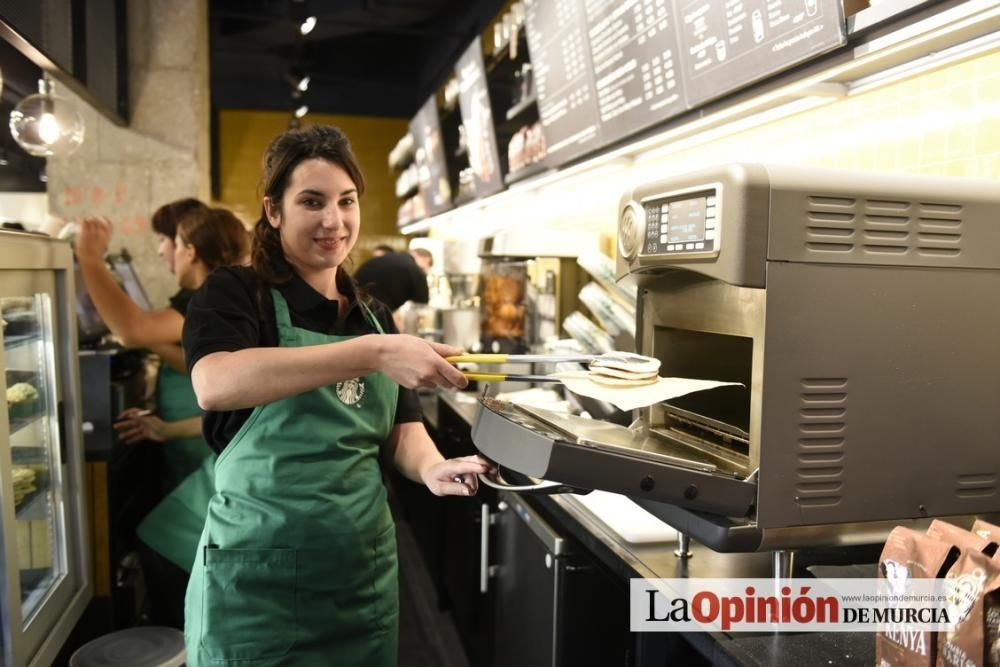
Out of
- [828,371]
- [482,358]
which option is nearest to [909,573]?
[828,371]

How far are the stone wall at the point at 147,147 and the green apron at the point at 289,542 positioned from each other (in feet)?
10.4

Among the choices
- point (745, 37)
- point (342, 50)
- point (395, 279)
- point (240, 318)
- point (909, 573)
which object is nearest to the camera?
point (909, 573)

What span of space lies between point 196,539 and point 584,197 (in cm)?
228

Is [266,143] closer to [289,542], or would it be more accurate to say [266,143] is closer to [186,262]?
[186,262]

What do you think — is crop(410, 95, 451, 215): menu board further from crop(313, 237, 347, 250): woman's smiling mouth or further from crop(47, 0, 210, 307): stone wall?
crop(313, 237, 347, 250): woman's smiling mouth

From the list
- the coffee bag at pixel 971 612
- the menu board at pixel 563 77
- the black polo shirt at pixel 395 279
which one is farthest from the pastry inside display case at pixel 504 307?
the coffee bag at pixel 971 612

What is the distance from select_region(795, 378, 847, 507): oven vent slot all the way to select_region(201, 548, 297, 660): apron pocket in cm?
103

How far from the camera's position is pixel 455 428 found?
3.20 metres

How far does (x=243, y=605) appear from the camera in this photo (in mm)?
1596

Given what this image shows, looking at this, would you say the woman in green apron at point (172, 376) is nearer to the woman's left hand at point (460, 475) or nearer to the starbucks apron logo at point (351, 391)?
the starbucks apron logo at point (351, 391)

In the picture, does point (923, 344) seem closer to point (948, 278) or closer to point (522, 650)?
point (948, 278)

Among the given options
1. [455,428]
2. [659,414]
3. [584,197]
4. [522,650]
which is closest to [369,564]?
[522,650]

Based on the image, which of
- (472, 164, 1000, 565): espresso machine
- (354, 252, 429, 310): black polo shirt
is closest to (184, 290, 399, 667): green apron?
(472, 164, 1000, 565): espresso machine

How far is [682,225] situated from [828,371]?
0.30 m
